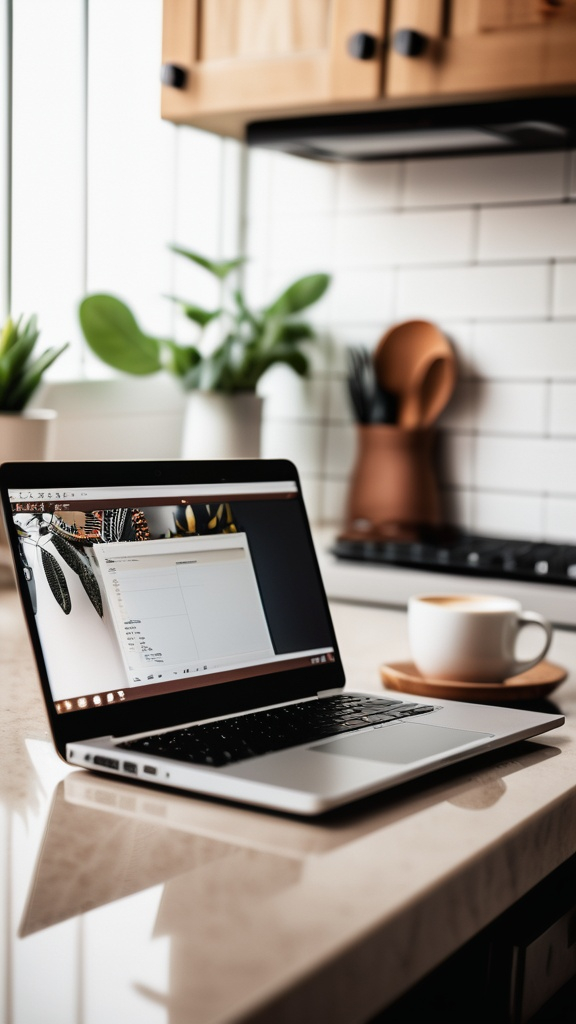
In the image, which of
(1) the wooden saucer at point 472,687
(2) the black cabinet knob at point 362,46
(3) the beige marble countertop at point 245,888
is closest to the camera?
(3) the beige marble countertop at point 245,888

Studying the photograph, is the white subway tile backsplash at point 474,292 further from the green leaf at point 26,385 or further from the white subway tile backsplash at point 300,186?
the green leaf at point 26,385

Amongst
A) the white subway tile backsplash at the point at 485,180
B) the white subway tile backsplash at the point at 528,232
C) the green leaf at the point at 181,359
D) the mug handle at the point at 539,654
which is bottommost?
the mug handle at the point at 539,654

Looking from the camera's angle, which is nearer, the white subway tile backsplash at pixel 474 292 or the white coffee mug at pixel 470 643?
the white coffee mug at pixel 470 643

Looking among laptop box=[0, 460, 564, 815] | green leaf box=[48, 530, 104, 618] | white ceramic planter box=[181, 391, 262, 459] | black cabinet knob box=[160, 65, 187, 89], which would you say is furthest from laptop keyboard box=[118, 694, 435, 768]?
black cabinet knob box=[160, 65, 187, 89]

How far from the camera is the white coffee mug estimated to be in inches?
40.8

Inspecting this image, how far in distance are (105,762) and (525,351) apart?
56.5 inches

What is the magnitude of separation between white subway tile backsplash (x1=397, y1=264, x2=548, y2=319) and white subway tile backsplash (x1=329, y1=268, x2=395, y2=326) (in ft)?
0.09

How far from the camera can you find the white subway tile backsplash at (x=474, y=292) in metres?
1.99

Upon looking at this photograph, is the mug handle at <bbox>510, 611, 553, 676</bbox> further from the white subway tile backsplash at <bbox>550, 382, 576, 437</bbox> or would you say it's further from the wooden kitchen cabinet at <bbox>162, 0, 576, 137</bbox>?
the white subway tile backsplash at <bbox>550, 382, 576, 437</bbox>

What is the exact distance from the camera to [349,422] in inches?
87.6

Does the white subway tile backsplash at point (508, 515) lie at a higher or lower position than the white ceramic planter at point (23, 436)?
lower

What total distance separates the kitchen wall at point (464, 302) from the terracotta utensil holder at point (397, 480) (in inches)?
2.7

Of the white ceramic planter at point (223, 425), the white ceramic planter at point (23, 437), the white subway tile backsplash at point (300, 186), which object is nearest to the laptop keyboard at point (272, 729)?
the white ceramic planter at point (23, 437)

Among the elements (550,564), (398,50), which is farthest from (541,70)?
(550,564)
